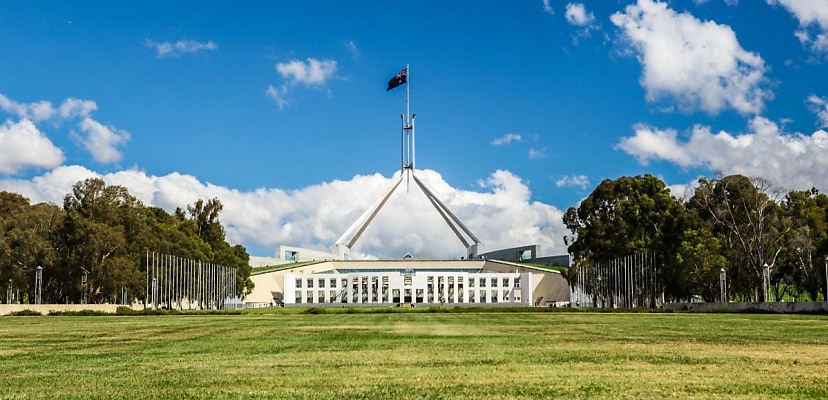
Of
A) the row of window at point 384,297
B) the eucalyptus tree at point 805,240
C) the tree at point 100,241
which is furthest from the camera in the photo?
the row of window at point 384,297

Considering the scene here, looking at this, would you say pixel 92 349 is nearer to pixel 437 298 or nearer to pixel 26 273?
pixel 26 273

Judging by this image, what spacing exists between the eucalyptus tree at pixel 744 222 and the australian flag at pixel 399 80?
36229mm

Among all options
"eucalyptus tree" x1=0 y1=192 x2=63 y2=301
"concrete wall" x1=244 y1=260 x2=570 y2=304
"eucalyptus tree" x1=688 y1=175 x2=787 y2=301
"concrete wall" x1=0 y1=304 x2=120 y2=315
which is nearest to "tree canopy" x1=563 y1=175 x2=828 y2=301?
"eucalyptus tree" x1=688 y1=175 x2=787 y2=301

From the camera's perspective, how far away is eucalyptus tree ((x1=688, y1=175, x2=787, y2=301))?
48.0 meters

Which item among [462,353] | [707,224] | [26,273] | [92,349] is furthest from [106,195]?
[462,353]

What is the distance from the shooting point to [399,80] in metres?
82.2

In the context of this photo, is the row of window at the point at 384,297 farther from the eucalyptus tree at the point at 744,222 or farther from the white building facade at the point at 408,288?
the eucalyptus tree at the point at 744,222

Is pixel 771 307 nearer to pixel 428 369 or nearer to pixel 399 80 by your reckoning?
pixel 428 369

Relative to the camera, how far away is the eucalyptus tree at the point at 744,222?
157 ft

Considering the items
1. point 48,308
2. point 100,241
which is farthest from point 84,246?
point 48,308

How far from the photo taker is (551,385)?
7789 millimetres

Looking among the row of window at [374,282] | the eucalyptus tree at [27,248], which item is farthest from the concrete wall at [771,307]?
the row of window at [374,282]

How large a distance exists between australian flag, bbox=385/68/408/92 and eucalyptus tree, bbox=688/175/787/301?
3623cm

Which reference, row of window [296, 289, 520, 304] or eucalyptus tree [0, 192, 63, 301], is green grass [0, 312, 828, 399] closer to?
eucalyptus tree [0, 192, 63, 301]
